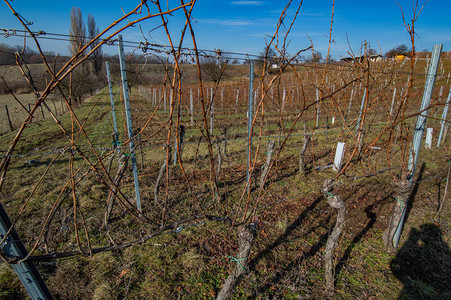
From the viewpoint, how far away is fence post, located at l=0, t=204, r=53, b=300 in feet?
3.64

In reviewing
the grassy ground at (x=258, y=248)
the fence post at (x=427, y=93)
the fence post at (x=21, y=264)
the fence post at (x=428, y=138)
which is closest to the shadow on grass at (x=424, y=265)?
the grassy ground at (x=258, y=248)

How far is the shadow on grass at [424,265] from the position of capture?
2234mm

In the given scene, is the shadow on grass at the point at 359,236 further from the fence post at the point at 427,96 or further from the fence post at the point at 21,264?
the fence post at the point at 21,264

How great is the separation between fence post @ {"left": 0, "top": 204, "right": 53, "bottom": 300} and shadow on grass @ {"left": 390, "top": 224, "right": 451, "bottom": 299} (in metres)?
2.90

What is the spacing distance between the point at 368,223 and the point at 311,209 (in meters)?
0.77

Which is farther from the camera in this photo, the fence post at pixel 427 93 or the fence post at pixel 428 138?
the fence post at pixel 428 138

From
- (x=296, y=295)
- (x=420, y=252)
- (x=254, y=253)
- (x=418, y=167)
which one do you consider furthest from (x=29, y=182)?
(x=418, y=167)

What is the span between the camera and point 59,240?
284 centimetres

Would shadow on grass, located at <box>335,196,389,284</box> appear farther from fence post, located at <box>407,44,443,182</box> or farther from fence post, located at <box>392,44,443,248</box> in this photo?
A: fence post, located at <box>407,44,443,182</box>

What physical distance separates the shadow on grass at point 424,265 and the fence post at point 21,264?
9.51 feet

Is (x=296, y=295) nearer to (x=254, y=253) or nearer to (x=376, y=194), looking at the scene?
(x=254, y=253)

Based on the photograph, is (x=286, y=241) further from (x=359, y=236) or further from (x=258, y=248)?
(x=359, y=236)

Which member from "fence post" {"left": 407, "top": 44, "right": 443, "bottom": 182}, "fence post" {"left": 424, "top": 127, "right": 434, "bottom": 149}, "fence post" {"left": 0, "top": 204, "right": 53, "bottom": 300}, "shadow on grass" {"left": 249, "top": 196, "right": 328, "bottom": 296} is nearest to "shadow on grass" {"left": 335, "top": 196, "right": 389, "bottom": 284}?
"shadow on grass" {"left": 249, "top": 196, "right": 328, "bottom": 296}

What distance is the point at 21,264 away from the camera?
1.16 meters
